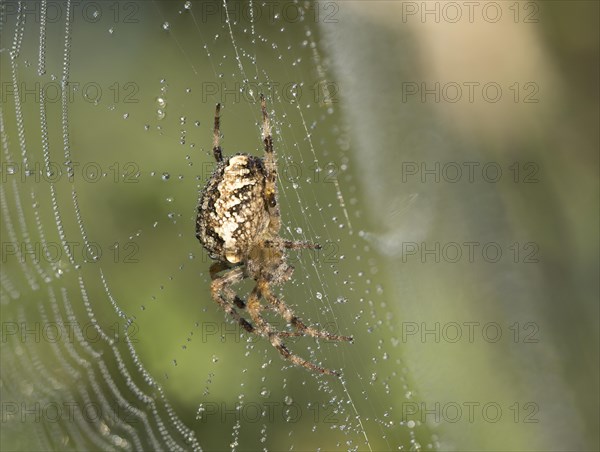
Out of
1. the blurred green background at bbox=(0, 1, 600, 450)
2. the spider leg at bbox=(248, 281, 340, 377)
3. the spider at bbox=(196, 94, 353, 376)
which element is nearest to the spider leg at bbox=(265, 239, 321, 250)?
the spider at bbox=(196, 94, 353, 376)

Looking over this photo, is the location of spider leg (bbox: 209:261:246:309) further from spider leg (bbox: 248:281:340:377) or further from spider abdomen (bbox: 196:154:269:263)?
spider abdomen (bbox: 196:154:269:263)

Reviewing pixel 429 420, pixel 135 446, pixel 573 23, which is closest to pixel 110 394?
pixel 135 446

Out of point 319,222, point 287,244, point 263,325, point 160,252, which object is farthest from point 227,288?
point 160,252

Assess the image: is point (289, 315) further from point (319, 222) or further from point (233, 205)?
point (319, 222)

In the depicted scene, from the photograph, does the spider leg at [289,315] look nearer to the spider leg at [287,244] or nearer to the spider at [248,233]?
the spider at [248,233]

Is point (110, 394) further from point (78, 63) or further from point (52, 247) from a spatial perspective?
point (78, 63)

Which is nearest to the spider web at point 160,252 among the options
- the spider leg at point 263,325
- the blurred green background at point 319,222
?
the blurred green background at point 319,222

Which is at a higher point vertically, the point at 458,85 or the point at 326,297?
the point at 458,85

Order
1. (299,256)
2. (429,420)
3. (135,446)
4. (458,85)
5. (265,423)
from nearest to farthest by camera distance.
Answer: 1. (299,256)
2. (135,446)
3. (265,423)
4. (429,420)
5. (458,85)
